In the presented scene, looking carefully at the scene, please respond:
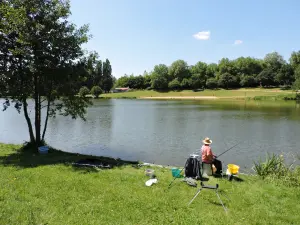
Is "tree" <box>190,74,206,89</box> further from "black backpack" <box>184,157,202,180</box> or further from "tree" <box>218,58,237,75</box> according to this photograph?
"black backpack" <box>184,157,202,180</box>

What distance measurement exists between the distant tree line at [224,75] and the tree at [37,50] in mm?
90726

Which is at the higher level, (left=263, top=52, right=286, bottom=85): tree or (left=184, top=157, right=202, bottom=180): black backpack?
(left=263, top=52, right=286, bottom=85): tree

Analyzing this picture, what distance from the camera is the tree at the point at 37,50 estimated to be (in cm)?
1077

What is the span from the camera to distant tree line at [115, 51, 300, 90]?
9388cm

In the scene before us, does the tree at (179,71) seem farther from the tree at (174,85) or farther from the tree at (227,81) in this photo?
the tree at (227,81)

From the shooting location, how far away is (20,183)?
7062 mm

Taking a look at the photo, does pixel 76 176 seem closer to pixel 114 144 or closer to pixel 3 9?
pixel 3 9

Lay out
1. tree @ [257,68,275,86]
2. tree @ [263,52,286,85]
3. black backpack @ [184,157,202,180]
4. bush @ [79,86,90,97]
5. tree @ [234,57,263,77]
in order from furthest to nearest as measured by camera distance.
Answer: tree @ [234,57,263,77]
tree @ [263,52,286,85]
tree @ [257,68,275,86]
bush @ [79,86,90,97]
black backpack @ [184,157,202,180]

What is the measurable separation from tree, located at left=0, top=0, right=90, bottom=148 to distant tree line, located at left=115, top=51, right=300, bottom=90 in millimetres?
90726

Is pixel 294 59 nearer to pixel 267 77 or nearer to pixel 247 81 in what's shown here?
pixel 267 77

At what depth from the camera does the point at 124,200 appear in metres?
6.22

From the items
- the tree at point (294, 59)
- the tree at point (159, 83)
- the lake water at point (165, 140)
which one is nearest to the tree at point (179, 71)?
the tree at point (159, 83)

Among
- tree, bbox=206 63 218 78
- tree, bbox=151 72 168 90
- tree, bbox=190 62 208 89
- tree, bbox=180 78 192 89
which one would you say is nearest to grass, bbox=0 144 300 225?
tree, bbox=180 78 192 89

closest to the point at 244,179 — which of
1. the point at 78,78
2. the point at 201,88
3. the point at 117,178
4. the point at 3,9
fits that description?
the point at 117,178
